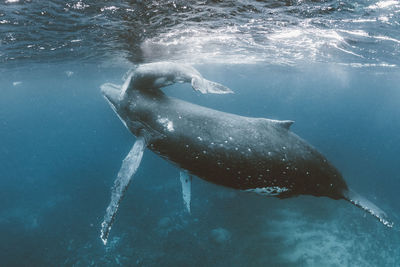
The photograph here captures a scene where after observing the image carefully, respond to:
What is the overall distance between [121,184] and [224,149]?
203cm

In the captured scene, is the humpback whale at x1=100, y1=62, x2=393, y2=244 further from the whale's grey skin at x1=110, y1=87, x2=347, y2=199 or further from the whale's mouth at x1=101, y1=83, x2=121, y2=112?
the whale's mouth at x1=101, y1=83, x2=121, y2=112

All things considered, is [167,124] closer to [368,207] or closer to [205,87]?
[205,87]

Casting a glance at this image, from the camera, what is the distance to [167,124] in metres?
4.52

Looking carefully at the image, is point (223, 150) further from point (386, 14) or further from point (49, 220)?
point (49, 220)

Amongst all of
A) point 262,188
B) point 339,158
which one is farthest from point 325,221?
point 339,158

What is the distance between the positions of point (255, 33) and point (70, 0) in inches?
411

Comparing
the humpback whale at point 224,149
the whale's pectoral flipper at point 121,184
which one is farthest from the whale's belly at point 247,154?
the whale's pectoral flipper at point 121,184

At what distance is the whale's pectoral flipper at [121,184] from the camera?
3.97 m

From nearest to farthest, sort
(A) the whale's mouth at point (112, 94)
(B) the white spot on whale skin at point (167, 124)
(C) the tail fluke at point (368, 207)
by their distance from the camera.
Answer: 1. (C) the tail fluke at point (368, 207)
2. (B) the white spot on whale skin at point (167, 124)
3. (A) the whale's mouth at point (112, 94)

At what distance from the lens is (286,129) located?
4.08m

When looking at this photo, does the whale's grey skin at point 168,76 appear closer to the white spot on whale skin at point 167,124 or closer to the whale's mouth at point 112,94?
the white spot on whale skin at point 167,124

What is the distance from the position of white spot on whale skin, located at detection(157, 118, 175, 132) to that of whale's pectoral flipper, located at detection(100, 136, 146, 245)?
582 millimetres

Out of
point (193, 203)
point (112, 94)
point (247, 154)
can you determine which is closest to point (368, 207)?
point (247, 154)

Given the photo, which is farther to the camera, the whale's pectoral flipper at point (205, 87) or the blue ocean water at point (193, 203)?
the blue ocean water at point (193, 203)
